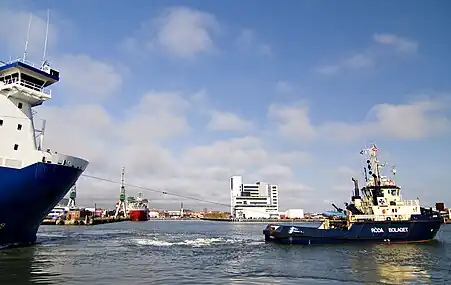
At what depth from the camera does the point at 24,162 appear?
2505 centimetres

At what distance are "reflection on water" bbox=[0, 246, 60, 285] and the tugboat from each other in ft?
76.5

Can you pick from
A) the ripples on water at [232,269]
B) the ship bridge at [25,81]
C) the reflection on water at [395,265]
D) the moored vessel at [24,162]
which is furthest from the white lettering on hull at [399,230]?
the ship bridge at [25,81]

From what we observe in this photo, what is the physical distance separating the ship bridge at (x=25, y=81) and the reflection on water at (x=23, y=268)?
11.6 meters

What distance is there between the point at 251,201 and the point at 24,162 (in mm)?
161811

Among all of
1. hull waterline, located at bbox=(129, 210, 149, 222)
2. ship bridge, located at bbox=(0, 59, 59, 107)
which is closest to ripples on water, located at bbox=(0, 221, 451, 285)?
ship bridge, located at bbox=(0, 59, 59, 107)

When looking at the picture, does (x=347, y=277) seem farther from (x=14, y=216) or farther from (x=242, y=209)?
(x=242, y=209)

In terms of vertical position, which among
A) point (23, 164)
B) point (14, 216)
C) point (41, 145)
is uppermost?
point (41, 145)

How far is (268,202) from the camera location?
185 metres

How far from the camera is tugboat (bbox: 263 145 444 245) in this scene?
3528 cm

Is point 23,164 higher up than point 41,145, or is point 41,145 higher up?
point 41,145

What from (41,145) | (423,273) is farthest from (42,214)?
(423,273)

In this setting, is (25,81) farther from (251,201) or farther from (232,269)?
(251,201)

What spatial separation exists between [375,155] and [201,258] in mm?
25510

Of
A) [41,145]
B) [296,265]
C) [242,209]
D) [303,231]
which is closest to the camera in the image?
[296,265]
